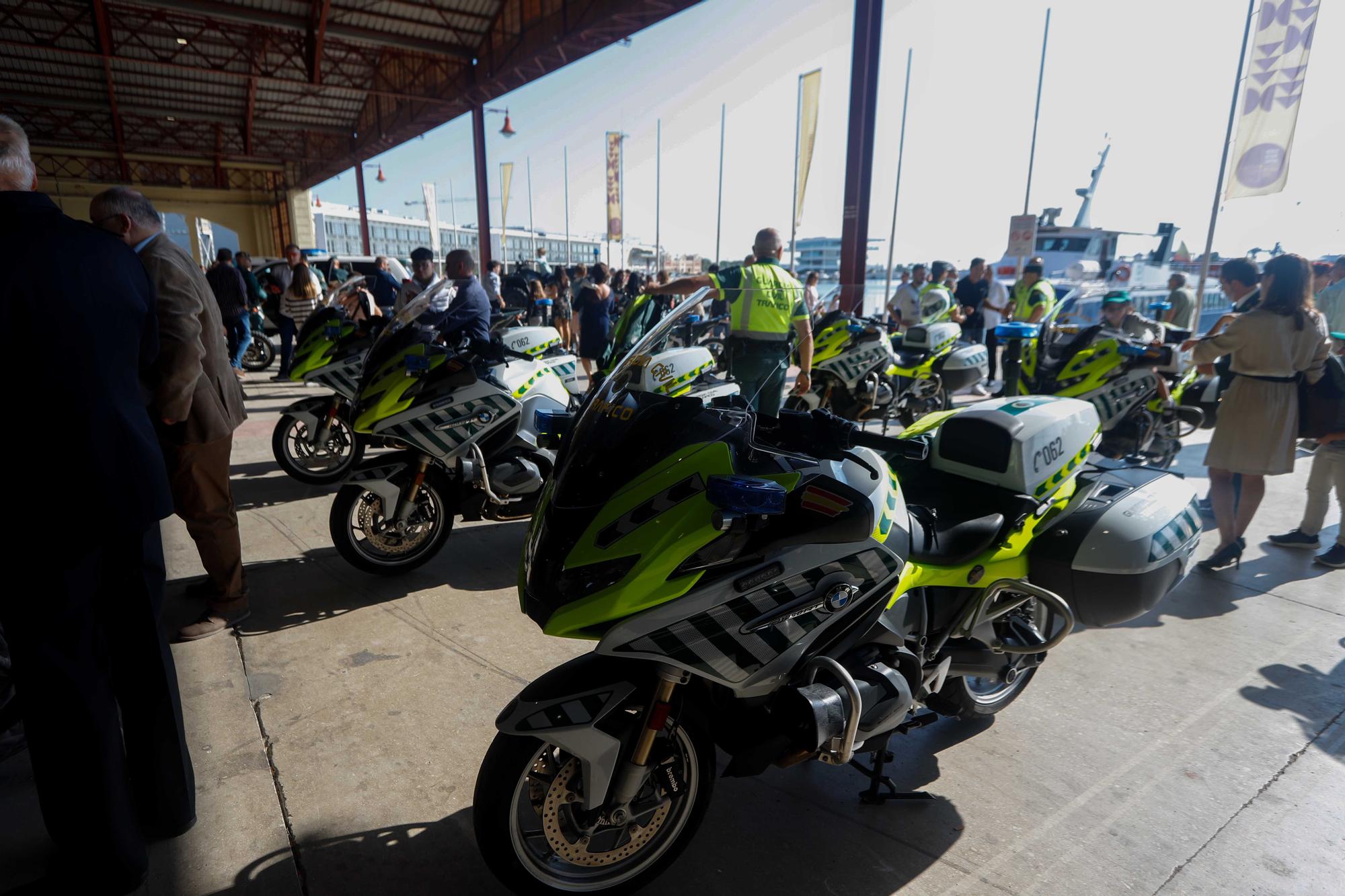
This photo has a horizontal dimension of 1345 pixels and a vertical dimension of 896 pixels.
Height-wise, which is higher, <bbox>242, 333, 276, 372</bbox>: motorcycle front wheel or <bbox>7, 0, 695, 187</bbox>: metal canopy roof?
<bbox>7, 0, 695, 187</bbox>: metal canopy roof

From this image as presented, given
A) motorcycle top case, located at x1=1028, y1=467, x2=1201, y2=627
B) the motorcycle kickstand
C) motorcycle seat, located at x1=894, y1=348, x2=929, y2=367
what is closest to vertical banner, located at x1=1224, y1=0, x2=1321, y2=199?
motorcycle seat, located at x1=894, y1=348, x2=929, y2=367

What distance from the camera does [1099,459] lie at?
2.92 m

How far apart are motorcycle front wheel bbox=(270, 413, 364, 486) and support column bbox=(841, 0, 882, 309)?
5856 millimetres

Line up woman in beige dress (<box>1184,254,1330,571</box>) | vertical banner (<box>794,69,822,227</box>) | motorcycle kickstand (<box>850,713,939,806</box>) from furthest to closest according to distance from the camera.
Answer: vertical banner (<box>794,69,822,227</box>) → woman in beige dress (<box>1184,254,1330,571</box>) → motorcycle kickstand (<box>850,713,939,806</box>)

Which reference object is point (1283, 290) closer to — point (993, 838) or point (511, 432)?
point (993, 838)

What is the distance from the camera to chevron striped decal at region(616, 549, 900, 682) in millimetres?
1683

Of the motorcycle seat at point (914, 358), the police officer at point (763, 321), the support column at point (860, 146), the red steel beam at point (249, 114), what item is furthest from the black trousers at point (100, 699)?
the red steel beam at point (249, 114)

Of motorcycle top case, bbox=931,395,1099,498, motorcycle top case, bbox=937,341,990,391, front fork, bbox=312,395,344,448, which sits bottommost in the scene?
front fork, bbox=312,395,344,448

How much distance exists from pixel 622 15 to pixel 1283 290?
35.0ft

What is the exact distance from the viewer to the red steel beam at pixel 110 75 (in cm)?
1355

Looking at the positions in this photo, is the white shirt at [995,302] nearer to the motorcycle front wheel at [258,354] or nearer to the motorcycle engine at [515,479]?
the motorcycle engine at [515,479]

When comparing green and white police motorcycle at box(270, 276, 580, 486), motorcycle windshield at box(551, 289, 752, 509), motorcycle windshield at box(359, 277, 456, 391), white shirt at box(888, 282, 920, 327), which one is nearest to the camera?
motorcycle windshield at box(551, 289, 752, 509)

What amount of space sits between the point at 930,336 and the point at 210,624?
22.8 feet

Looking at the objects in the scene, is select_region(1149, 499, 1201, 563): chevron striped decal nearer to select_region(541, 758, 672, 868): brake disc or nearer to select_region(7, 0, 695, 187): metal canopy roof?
select_region(541, 758, 672, 868): brake disc
